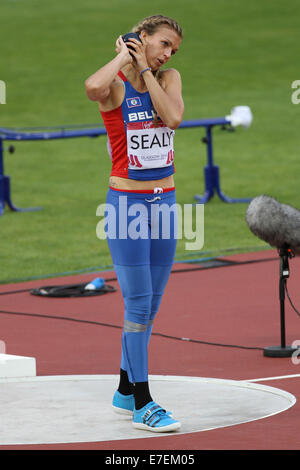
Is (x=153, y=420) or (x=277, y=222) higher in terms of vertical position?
(x=277, y=222)

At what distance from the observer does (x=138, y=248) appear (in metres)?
6.05

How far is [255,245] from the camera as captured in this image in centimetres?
1379

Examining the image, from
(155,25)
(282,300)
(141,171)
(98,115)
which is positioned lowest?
(282,300)

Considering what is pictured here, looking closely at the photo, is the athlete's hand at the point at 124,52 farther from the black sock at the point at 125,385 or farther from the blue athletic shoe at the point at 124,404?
the blue athletic shoe at the point at 124,404

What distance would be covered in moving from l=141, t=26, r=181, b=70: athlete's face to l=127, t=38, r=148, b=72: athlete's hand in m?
0.05

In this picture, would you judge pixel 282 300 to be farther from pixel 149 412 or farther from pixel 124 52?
pixel 124 52

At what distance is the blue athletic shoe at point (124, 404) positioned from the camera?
6.35m

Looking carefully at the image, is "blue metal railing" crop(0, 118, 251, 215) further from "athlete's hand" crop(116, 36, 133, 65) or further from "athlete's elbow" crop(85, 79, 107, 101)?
"athlete's elbow" crop(85, 79, 107, 101)

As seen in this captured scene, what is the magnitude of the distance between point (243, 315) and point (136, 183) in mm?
3851

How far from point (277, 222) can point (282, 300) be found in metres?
0.58

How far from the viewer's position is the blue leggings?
607cm

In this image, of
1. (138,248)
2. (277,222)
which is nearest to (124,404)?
(138,248)

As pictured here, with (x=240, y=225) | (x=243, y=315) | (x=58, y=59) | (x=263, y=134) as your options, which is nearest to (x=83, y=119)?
(x=263, y=134)

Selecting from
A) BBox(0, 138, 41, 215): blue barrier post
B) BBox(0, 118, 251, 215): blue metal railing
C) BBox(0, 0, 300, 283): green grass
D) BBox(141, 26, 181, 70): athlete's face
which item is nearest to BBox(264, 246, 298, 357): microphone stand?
BBox(141, 26, 181, 70): athlete's face
